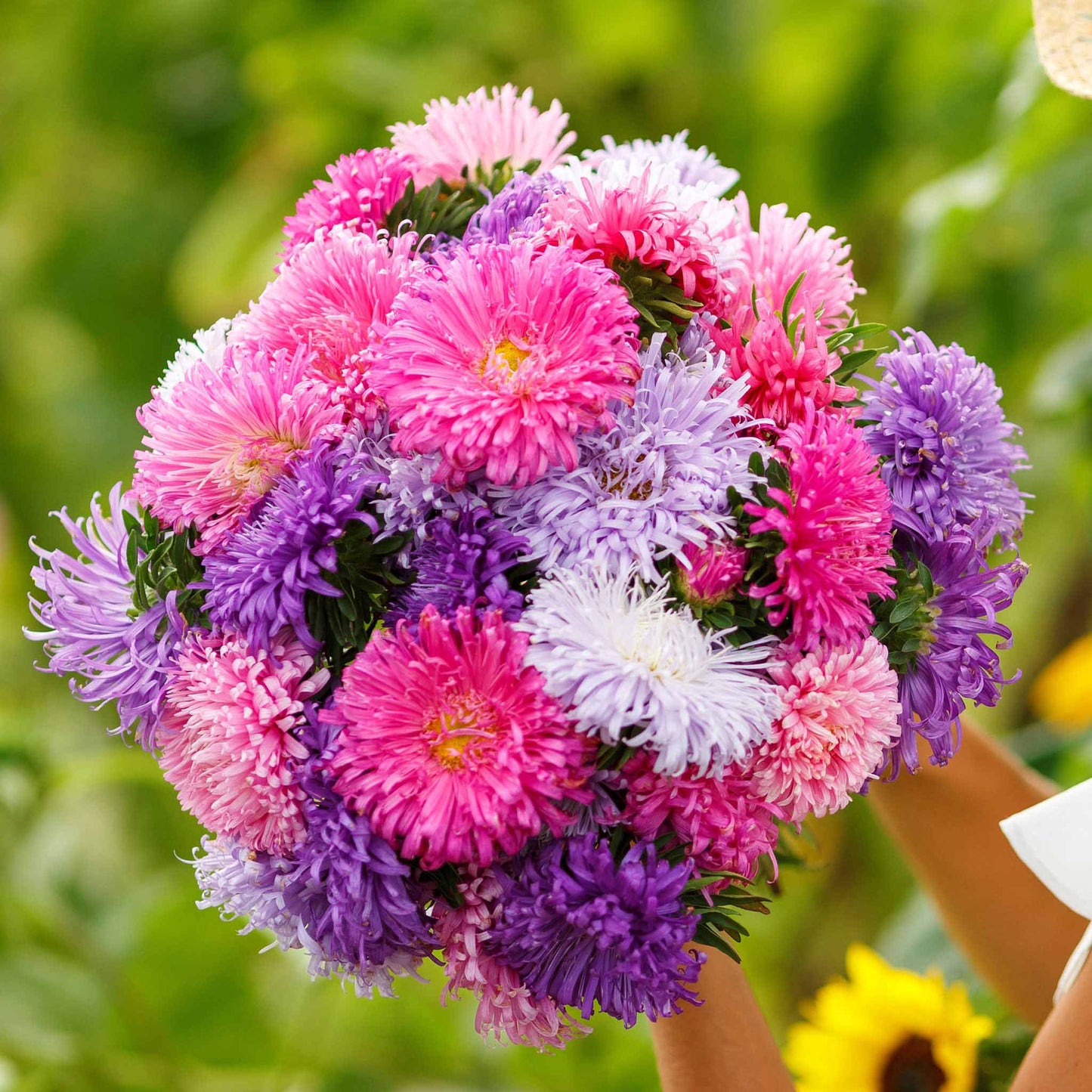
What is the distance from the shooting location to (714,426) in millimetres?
332

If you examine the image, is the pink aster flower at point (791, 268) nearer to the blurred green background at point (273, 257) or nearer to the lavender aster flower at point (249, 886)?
the lavender aster flower at point (249, 886)

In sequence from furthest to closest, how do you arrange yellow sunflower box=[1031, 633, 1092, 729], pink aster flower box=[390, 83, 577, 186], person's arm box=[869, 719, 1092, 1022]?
yellow sunflower box=[1031, 633, 1092, 729], person's arm box=[869, 719, 1092, 1022], pink aster flower box=[390, 83, 577, 186]

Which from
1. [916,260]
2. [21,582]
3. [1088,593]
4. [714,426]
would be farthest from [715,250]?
[21,582]

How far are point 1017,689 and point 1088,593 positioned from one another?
0.55ft

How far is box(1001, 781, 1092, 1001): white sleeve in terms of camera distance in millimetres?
399

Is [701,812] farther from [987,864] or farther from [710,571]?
[987,864]

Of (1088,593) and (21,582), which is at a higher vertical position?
(21,582)

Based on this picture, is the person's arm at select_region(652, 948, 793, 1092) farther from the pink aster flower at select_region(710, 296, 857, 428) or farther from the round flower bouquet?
the pink aster flower at select_region(710, 296, 857, 428)

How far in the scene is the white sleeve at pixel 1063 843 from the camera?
0.40 meters

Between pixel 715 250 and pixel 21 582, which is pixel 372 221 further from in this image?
pixel 21 582

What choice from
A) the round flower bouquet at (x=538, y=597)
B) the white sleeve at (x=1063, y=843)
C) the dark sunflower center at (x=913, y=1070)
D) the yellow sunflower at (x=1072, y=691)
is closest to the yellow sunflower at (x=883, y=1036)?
the dark sunflower center at (x=913, y=1070)

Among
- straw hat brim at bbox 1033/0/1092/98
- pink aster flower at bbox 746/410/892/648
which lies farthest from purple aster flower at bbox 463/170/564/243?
straw hat brim at bbox 1033/0/1092/98

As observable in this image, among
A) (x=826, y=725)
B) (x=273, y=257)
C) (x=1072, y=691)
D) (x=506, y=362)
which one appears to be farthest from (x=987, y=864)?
(x=273, y=257)

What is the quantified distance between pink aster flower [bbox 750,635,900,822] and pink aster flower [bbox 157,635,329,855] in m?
0.14
